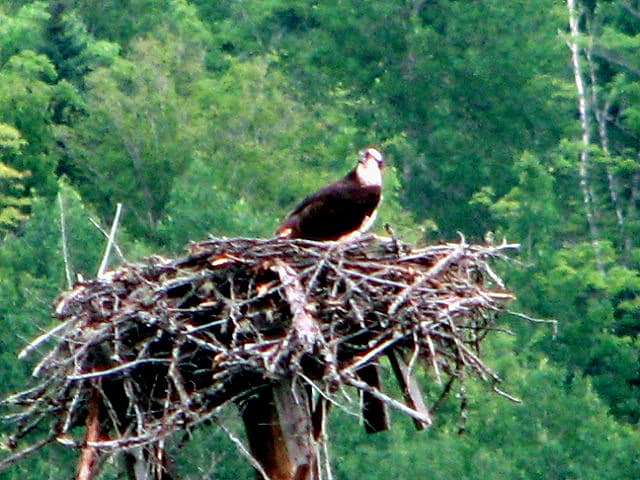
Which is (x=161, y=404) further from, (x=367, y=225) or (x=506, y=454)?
(x=506, y=454)

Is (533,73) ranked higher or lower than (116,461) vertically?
lower

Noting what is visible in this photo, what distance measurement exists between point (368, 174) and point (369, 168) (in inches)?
4.8

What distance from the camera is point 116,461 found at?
9.59 metres

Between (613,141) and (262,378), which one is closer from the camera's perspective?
(262,378)

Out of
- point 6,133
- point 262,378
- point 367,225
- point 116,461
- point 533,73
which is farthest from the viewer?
point 533,73

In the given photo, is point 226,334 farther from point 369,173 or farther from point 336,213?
point 369,173

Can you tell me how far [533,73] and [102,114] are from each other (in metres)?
9.45

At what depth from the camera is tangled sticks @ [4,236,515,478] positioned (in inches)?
348

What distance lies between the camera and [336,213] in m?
10.9

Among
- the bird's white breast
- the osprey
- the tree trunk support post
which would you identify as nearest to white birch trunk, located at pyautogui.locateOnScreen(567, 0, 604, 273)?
the bird's white breast

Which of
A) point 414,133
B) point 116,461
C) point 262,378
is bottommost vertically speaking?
point 414,133

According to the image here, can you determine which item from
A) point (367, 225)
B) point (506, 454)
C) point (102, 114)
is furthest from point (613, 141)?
point (367, 225)

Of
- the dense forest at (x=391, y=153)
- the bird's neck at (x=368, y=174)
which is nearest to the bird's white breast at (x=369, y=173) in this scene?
the bird's neck at (x=368, y=174)

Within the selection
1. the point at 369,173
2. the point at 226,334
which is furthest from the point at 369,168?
the point at 226,334
